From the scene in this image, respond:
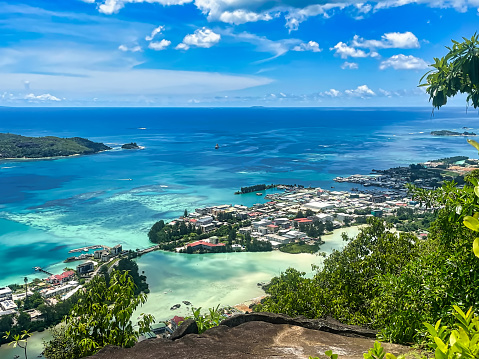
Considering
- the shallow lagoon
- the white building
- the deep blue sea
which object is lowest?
the shallow lagoon

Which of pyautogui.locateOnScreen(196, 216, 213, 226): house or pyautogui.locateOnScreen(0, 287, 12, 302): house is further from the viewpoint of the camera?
pyautogui.locateOnScreen(196, 216, 213, 226): house

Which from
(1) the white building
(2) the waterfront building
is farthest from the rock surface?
(1) the white building

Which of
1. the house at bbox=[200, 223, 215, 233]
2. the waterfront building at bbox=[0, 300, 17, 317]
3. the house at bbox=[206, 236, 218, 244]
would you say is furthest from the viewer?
the house at bbox=[200, 223, 215, 233]

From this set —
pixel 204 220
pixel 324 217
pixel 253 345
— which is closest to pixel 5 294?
pixel 204 220

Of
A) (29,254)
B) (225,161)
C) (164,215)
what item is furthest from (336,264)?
(225,161)

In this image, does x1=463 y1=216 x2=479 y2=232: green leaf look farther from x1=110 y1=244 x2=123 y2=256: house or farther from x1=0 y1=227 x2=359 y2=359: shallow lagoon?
x1=110 y1=244 x2=123 y2=256: house

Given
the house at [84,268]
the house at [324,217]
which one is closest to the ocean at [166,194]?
the house at [84,268]

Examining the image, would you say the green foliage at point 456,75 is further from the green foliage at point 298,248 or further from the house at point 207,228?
the house at point 207,228
